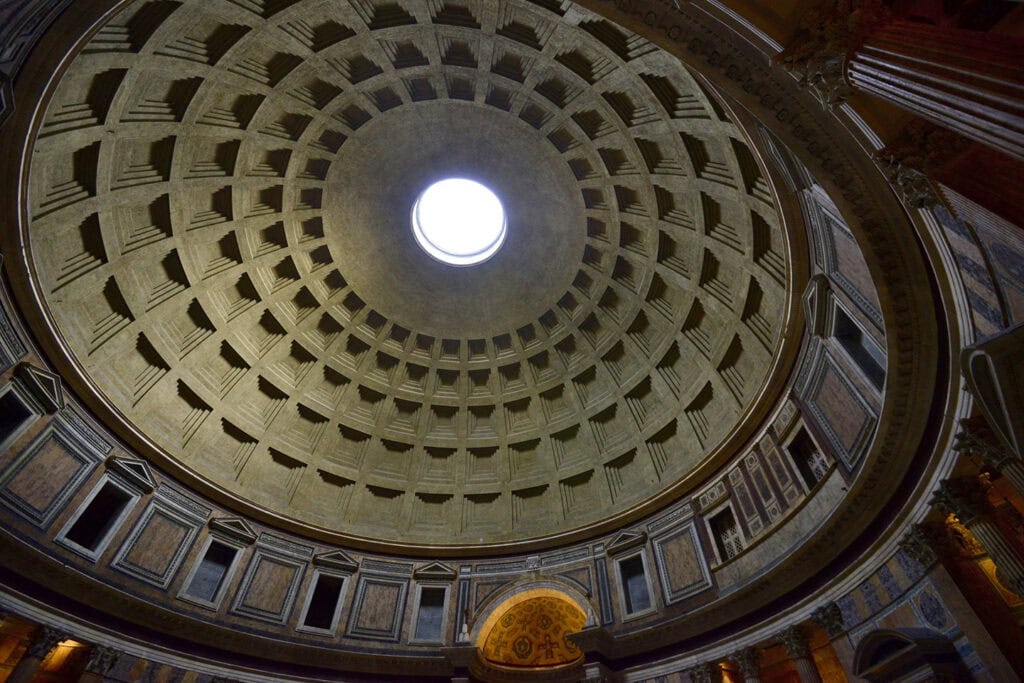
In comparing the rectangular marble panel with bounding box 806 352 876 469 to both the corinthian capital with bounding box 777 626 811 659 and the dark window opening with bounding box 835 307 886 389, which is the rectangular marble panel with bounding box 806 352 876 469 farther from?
the corinthian capital with bounding box 777 626 811 659

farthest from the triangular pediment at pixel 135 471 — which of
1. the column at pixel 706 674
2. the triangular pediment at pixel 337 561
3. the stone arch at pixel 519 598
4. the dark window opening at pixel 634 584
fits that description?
the column at pixel 706 674

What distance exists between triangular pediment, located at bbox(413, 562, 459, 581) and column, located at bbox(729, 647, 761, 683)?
32.3ft

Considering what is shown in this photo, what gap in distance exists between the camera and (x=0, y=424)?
13484 mm

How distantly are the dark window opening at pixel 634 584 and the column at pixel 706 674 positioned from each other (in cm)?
275

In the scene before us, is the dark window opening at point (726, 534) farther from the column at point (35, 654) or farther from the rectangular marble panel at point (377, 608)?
the column at point (35, 654)

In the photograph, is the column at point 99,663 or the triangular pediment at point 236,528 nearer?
the column at point 99,663

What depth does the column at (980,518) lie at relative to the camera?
8.14 meters

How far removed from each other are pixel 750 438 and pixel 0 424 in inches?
785

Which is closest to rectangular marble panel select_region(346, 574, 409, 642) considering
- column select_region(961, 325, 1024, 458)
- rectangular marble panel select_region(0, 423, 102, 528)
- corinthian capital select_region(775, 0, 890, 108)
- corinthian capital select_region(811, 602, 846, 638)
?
rectangular marble panel select_region(0, 423, 102, 528)

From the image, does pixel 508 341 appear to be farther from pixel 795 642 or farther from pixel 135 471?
pixel 795 642

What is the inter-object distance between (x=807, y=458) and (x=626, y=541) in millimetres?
6638

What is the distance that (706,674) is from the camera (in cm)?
1338

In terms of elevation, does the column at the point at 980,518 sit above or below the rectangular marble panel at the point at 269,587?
below

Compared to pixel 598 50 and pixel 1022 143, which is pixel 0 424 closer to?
pixel 598 50
